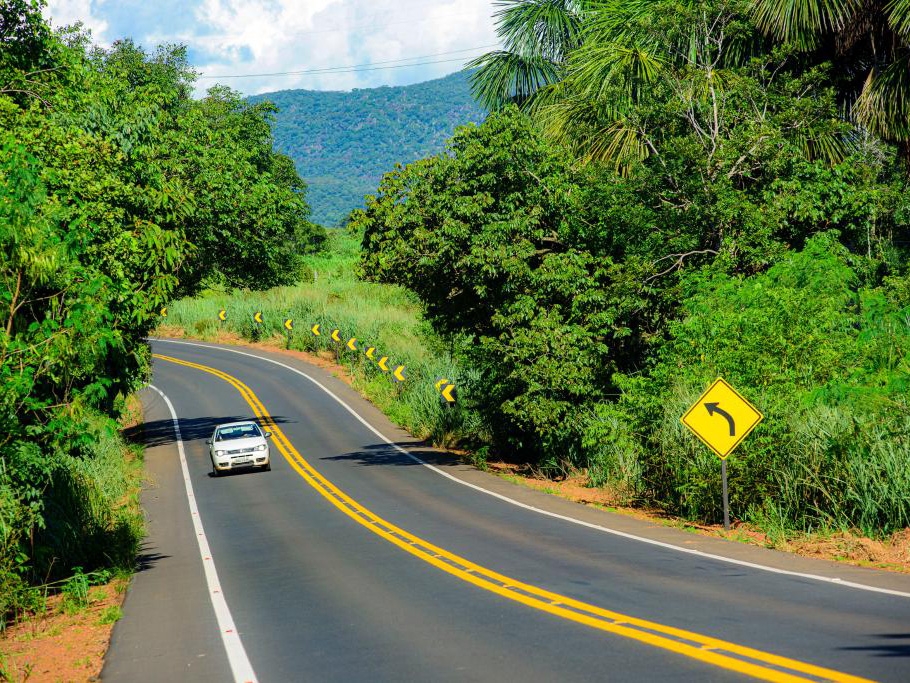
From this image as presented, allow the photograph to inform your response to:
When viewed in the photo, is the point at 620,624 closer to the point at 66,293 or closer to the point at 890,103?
the point at 66,293

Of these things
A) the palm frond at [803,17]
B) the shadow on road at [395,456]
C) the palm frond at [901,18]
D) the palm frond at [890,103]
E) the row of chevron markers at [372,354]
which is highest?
the palm frond at [803,17]

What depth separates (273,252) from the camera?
122 ft

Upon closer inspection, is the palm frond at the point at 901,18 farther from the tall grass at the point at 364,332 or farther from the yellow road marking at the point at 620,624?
the tall grass at the point at 364,332

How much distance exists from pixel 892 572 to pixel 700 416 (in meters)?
4.47

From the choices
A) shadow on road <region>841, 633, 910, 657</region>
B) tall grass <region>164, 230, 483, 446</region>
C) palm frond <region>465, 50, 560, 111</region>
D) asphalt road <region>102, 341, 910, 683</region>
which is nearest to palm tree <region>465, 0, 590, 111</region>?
palm frond <region>465, 50, 560, 111</region>

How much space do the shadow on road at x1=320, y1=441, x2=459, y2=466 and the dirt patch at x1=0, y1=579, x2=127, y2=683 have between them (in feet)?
56.0

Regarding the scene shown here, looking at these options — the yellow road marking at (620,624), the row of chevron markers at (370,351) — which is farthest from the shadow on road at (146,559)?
the row of chevron markers at (370,351)

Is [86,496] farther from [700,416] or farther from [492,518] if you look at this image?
[700,416]

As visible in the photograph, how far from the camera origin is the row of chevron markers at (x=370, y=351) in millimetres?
42969

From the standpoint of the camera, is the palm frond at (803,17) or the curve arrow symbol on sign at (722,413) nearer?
the curve arrow symbol on sign at (722,413)

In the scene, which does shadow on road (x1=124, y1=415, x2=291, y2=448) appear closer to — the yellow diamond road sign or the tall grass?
the tall grass

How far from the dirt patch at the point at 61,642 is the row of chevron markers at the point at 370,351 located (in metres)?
29.3

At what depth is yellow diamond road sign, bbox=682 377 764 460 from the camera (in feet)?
50.1

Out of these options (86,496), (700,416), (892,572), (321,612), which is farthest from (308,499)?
(892,572)
